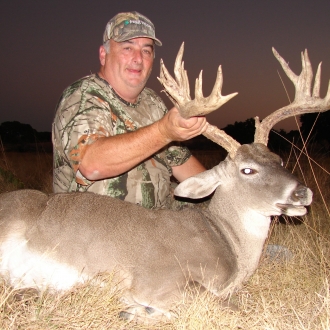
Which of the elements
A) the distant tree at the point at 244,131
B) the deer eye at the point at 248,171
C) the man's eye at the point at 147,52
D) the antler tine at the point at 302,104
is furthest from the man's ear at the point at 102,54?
the distant tree at the point at 244,131

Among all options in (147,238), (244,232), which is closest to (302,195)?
(244,232)

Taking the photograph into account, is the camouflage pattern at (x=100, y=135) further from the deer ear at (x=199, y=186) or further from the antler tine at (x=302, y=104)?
the antler tine at (x=302, y=104)

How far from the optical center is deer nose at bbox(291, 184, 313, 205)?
10.9ft

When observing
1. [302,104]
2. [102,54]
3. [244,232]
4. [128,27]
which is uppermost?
[128,27]

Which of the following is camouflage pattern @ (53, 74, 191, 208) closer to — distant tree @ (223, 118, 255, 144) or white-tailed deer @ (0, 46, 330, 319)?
white-tailed deer @ (0, 46, 330, 319)

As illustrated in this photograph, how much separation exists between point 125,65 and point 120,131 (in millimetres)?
769

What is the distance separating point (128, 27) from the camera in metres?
4.81

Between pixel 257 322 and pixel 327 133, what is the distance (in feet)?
55.9

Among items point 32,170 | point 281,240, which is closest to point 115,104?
point 281,240

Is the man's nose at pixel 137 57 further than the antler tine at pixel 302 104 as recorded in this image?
Yes

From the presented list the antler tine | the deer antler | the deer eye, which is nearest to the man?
the deer antler

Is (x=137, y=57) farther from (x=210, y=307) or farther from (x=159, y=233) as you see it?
(x=210, y=307)

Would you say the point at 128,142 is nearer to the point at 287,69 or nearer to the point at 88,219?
the point at 88,219

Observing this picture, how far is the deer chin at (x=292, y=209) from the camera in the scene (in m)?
3.45
